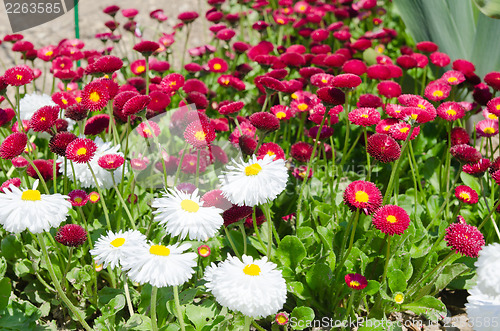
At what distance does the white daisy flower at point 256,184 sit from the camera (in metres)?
1.24

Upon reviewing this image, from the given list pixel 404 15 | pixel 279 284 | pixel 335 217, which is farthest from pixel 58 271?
pixel 404 15

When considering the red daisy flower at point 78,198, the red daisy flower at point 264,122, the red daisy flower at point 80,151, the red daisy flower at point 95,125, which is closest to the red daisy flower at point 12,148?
the red daisy flower at point 80,151

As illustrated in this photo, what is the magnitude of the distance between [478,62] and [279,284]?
2.25 m

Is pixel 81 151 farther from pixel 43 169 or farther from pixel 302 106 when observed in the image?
pixel 302 106

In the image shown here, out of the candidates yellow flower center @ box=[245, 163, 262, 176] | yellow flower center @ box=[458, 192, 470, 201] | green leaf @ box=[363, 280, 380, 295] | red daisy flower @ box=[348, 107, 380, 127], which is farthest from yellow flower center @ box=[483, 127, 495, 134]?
yellow flower center @ box=[245, 163, 262, 176]

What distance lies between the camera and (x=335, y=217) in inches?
79.9

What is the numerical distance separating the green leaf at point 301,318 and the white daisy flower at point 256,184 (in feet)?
1.60

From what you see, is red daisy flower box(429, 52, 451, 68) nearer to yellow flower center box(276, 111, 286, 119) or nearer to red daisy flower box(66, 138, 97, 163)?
yellow flower center box(276, 111, 286, 119)

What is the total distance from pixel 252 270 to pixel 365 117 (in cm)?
86

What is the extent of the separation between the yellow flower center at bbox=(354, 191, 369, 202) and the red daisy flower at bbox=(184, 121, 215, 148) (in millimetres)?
487

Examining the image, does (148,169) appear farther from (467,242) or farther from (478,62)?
(478,62)

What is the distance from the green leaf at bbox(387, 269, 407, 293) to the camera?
5.32 feet

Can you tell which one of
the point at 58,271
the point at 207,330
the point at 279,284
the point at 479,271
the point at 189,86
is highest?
the point at 479,271
